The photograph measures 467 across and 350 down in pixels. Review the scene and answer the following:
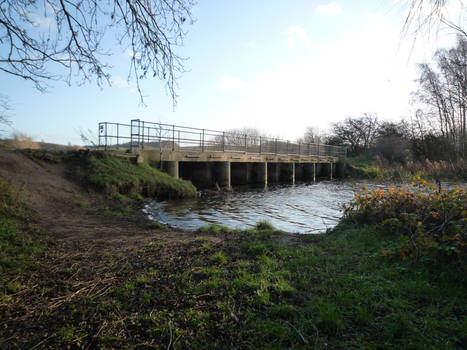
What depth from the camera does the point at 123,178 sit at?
36.4ft

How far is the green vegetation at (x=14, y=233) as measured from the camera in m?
3.45

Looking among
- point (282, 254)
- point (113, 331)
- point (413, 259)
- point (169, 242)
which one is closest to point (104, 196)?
point (169, 242)

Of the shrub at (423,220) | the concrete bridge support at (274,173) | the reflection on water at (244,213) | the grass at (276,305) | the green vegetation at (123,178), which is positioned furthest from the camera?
the concrete bridge support at (274,173)

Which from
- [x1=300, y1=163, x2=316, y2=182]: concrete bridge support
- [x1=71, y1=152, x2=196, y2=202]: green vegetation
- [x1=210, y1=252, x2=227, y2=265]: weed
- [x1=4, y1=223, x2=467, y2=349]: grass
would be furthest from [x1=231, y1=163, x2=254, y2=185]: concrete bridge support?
[x1=4, y1=223, x2=467, y2=349]: grass

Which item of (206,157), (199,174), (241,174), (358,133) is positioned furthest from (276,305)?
(358,133)

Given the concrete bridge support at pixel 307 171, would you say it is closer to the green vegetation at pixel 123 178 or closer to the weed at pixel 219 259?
the green vegetation at pixel 123 178

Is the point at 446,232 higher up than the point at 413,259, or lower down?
higher up

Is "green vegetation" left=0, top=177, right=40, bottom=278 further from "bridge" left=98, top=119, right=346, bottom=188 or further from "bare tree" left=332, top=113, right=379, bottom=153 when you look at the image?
"bare tree" left=332, top=113, right=379, bottom=153

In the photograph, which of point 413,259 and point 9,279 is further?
point 413,259

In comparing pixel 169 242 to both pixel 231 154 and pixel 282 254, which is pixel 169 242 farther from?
pixel 231 154

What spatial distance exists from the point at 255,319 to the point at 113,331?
1.18 meters

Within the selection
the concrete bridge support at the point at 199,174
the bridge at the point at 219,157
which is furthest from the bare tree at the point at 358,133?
the concrete bridge support at the point at 199,174

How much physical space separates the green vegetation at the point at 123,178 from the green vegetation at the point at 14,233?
3366 millimetres

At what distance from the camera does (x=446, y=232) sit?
3.52 metres
